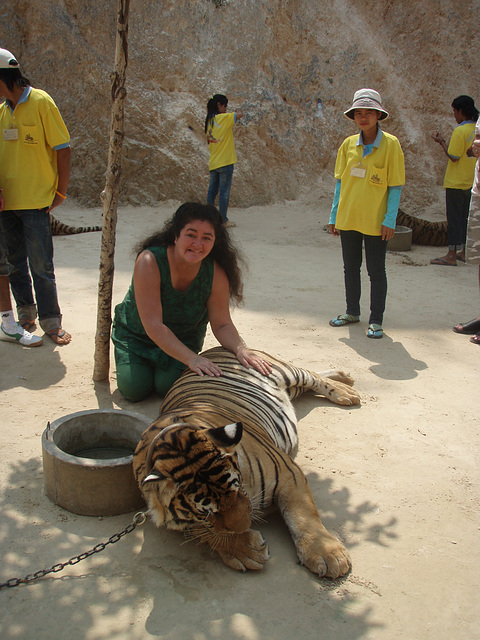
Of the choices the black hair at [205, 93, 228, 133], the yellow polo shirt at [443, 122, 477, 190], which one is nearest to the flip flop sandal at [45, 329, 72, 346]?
the yellow polo shirt at [443, 122, 477, 190]

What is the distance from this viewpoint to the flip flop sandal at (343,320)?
5.52 meters

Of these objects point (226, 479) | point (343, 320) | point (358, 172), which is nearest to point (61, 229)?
point (343, 320)

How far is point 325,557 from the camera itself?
2.39 m

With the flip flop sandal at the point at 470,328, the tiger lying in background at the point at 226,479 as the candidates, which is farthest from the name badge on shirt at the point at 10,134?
the flip flop sandal at the point at 470,328

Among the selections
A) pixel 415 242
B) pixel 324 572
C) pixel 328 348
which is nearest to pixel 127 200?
pixel 415 242

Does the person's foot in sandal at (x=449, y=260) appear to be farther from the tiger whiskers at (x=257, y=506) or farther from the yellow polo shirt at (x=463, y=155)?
the tiger whiskers at (x=257, y=506)

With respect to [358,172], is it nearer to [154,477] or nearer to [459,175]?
[459,175]

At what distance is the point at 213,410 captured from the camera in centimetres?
290

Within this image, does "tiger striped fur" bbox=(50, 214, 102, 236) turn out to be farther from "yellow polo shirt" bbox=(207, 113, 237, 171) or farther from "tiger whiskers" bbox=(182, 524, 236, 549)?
"tiger whiskers" bbox=(182, 524, 236, 549)

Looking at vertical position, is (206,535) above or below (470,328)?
below

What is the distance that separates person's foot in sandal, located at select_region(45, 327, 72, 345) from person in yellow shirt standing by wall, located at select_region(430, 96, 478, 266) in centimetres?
551

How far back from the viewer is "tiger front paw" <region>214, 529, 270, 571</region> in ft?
7.84

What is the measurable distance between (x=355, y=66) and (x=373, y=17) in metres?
A: 1.36

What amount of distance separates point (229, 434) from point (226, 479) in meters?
0.18
